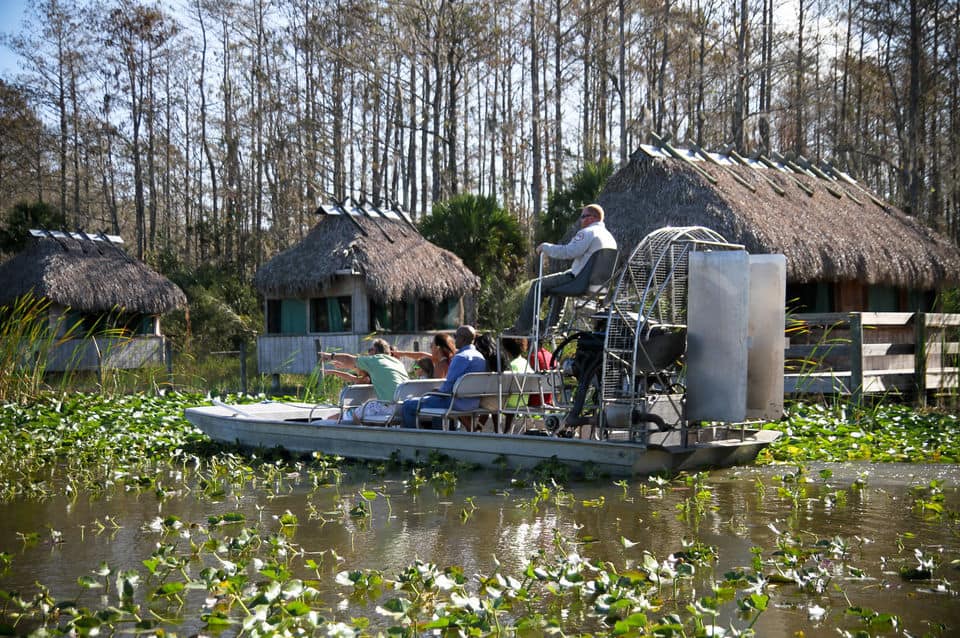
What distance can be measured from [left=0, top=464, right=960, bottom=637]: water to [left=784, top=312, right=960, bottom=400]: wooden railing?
2996 millimetres

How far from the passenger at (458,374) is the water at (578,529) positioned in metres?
0.76

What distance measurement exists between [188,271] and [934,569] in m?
27.4

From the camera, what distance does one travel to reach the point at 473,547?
5.75m

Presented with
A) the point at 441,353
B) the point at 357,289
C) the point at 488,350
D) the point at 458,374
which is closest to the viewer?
the point at 458,374

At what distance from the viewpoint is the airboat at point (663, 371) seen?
299 inches

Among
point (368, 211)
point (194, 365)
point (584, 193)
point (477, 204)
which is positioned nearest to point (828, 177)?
point (584, 193)

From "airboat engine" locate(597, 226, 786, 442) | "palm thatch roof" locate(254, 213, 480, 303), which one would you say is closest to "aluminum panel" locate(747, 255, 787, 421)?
"airboat engine" locate(597, 226, 786, 442)

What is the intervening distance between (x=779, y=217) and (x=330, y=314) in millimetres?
11041

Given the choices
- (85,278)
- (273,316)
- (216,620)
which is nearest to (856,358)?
(216,620)

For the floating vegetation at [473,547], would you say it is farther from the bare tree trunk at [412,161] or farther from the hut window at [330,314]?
the bare tree trunk at [412,161]

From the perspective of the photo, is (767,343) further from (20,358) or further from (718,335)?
(20,358)

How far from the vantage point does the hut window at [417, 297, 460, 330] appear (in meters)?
23.7

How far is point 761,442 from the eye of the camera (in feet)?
27.4

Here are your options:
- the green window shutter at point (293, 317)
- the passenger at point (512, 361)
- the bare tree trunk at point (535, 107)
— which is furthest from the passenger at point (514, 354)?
the bare tree trunk at point (535, 107)
